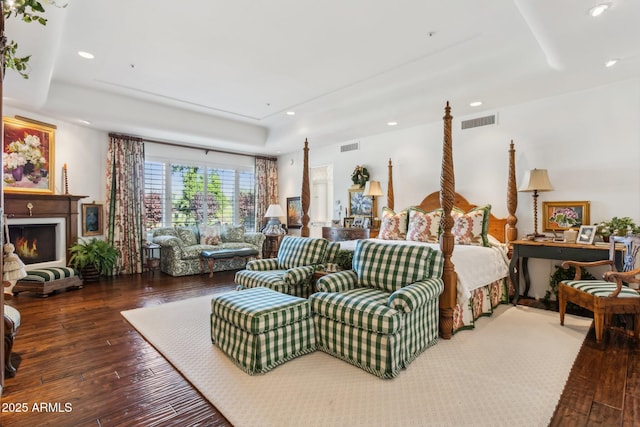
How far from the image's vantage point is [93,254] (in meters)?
5.53

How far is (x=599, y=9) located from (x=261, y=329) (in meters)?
3.38

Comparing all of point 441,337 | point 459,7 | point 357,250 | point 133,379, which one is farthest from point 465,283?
point 133,379

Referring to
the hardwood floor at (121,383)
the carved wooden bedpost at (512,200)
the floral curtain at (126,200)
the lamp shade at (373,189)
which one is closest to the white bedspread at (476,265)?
the carved wooden bedpost at (512,200)

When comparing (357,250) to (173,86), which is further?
(173,86)

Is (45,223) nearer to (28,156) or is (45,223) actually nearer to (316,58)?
(28,156)

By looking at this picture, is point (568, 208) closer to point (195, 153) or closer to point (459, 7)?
point (459, 7)

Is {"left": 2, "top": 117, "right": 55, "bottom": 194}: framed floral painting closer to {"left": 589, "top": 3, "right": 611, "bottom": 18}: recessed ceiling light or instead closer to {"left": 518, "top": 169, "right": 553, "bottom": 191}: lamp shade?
{"left": 589, "top": 3, "right": 611, "bottom": 18}: recessed ceiling light

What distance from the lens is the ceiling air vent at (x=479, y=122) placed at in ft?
16.0

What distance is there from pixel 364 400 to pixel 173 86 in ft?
16.2

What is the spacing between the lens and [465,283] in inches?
127

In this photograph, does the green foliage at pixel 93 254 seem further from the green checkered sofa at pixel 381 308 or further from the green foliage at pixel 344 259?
the green checkered sofa at pixel 381 308

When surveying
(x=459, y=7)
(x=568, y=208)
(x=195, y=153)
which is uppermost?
(x=459, y=7)

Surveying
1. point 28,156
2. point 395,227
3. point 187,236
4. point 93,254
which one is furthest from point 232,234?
point 395,227

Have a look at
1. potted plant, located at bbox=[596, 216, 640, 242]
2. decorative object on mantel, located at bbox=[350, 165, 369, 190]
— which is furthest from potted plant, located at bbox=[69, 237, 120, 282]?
potted plant, located at bbox=[596, 216, 640, 242]
